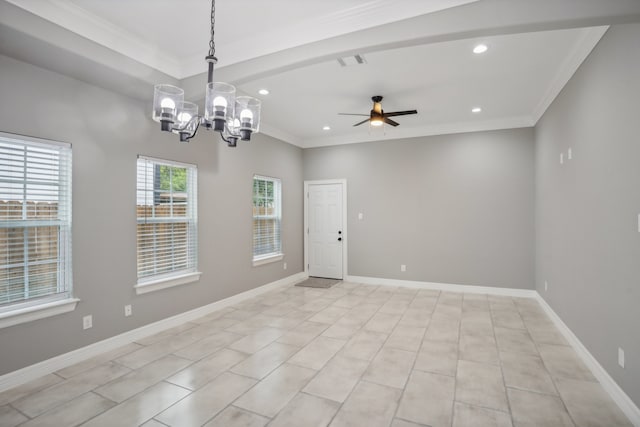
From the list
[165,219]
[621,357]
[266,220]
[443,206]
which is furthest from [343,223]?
[621,357]

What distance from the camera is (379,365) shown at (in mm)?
2947

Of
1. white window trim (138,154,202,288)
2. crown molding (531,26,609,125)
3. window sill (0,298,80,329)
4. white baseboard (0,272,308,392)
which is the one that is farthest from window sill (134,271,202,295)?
crown molding (531,26,609,125)

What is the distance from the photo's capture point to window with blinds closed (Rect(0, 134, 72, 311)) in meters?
2.65

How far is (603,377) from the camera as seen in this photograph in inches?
102

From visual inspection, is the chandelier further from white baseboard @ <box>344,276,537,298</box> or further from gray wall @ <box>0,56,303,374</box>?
white baseboard @ <box>344,276,537,298</box>

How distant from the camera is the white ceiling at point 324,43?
2.28m

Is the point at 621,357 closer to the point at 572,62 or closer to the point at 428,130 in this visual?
the point at 572,62

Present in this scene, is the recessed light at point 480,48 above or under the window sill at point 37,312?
above

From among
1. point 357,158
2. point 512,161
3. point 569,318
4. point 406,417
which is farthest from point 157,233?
point 512,161

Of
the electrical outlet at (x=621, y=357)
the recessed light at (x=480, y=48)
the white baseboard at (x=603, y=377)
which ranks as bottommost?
the white baseboard at (x=603, y=377)

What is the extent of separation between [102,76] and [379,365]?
369cm

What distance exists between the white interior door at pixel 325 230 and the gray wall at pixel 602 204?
11.8 feet

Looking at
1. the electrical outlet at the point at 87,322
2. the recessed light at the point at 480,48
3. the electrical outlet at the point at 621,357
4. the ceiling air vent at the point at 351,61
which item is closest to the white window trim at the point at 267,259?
the electrical outlet at the point at 87,322

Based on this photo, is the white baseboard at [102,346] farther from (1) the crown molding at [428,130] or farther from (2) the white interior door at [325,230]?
(1) the crown molding at [428,130]
